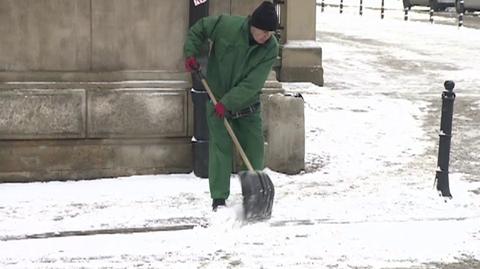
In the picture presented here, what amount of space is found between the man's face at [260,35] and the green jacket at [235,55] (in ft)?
0.22

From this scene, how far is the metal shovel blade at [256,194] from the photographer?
6016 millimetres

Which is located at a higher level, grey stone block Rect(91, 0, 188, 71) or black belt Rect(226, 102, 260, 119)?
grey stone block Rect(91, 0, 188, 71)

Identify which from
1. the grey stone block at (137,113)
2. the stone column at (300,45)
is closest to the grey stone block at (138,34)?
the grey stone block at (137,113)

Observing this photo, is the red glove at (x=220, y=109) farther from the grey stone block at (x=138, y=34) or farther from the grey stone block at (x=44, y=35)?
the grey stone block at (x=44, y=35)

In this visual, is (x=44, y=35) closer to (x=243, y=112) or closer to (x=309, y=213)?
(x=243, y=112)

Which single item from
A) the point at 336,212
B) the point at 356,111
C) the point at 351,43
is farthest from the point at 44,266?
the point at 351,43

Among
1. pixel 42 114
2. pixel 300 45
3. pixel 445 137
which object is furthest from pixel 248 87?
pixel 300 45

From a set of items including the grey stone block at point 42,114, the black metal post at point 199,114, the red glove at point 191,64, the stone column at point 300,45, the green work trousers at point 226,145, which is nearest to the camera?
the red glove at point 191,64

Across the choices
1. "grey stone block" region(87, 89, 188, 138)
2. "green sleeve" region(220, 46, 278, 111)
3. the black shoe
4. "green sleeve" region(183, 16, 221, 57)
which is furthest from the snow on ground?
"green sleeve" region(183, 16, 221, 57)

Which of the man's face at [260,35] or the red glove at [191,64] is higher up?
the man's face at [260,35]

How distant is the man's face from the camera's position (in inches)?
234

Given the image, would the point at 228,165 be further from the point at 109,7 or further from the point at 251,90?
the point at 109,7

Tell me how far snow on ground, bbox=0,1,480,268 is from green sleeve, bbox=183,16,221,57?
1.33 metres

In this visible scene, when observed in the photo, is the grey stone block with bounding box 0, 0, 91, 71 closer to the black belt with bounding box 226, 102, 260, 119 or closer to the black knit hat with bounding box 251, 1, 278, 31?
the black belt with bounding box 226, 102, 260, 119
